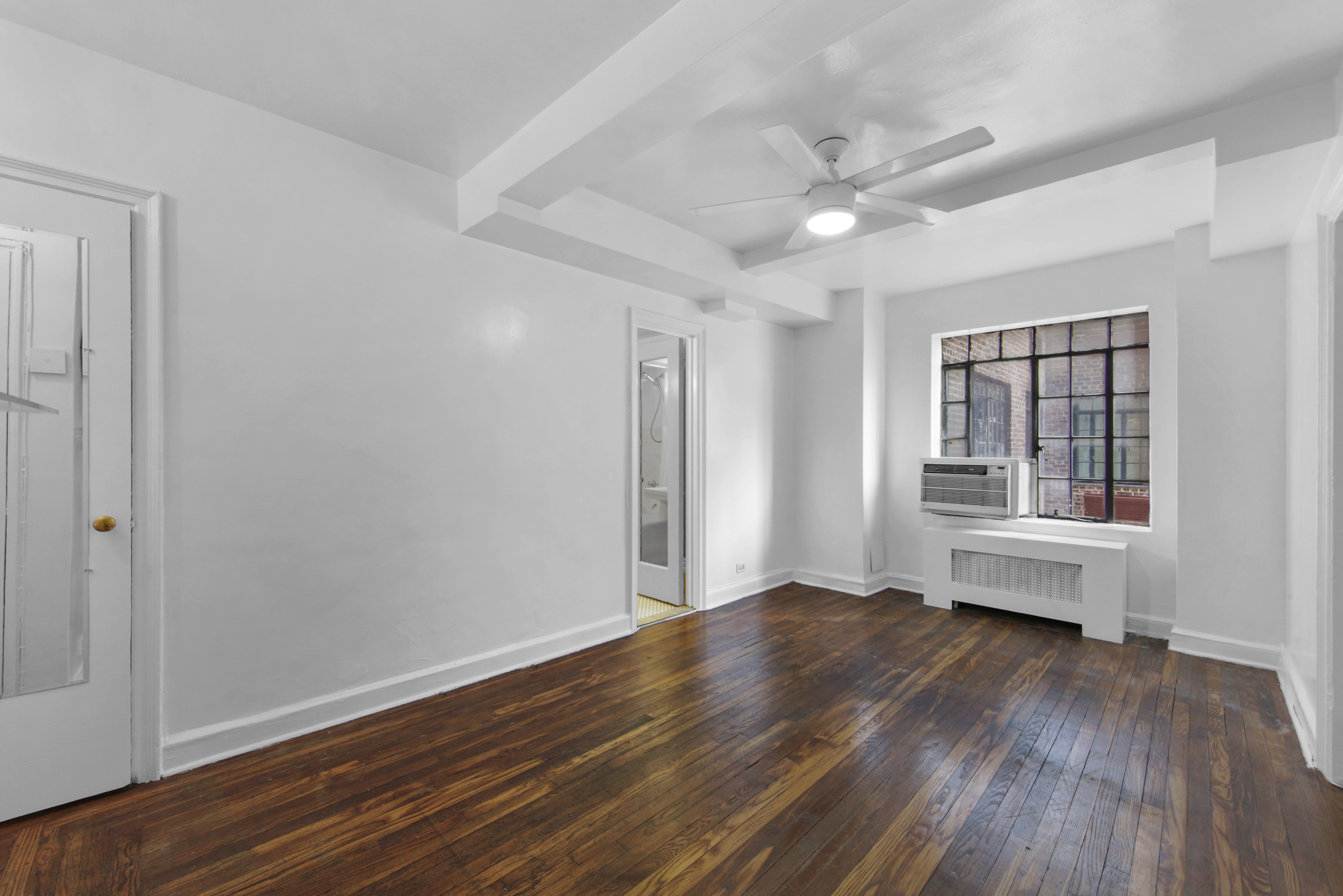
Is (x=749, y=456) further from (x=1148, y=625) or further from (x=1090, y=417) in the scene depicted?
(x=1148, y=625)

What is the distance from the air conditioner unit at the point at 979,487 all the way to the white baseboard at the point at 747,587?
136 cm

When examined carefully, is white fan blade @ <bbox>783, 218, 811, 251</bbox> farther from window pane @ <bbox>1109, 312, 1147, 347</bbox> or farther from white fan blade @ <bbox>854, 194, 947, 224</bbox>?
window pane @ <bbox>1109, 312, 1147, 347</bbox>

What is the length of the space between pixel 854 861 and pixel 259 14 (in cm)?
338

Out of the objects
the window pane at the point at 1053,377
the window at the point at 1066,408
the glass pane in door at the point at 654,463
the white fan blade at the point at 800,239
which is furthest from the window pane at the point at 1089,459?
the glass pane in door at the point at 654,463

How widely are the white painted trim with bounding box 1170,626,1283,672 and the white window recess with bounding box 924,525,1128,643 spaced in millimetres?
292

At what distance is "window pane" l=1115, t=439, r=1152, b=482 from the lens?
165 inches

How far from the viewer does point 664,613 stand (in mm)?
4430

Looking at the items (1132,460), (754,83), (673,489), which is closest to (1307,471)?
(1132,460)

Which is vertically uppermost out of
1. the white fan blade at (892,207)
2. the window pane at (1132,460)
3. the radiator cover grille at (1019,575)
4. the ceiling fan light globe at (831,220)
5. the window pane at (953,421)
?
the white fan blade at (892,207)

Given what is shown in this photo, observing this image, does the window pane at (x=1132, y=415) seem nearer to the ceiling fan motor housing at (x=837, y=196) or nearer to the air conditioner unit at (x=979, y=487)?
the air conditioner unit at (x=979, y=487)

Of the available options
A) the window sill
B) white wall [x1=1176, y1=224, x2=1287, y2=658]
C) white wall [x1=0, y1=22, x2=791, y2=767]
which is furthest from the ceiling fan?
the window sill

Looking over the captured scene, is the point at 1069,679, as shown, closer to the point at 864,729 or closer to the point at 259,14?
the point at 864,729

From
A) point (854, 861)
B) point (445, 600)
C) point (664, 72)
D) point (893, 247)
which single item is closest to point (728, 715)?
point (854, 861)

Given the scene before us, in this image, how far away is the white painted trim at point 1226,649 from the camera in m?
3.31
